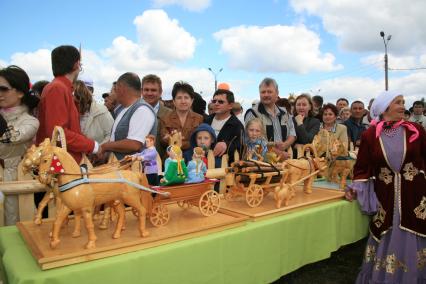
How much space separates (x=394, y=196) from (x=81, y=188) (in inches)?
93.0

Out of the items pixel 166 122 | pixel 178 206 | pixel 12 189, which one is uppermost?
pixel 166 122

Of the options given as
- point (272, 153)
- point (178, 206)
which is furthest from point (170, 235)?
point (272, 153)

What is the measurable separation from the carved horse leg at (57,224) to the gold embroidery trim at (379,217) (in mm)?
2392

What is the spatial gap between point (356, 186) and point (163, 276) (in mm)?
1925

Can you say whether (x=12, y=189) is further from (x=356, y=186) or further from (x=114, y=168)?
(x=356, y=186)

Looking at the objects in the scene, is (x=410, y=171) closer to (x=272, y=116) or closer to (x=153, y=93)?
(x=272, y=116)

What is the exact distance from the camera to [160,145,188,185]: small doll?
2000mm

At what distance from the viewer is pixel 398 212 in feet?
8.77

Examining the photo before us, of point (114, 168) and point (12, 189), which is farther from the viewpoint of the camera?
point (12, 189)

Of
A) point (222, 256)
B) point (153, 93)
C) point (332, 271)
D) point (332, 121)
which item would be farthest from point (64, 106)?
point (332, 121)

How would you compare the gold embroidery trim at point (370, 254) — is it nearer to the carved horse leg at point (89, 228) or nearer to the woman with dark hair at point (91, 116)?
the carved horse leg at point (89, 228)

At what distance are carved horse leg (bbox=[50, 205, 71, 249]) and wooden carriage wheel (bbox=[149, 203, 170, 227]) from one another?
0.47 m

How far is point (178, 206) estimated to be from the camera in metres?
2.46

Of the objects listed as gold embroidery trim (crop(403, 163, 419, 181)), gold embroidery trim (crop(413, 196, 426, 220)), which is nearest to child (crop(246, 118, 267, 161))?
gold embroidery trim (crop(403, 163, 419, 181))
